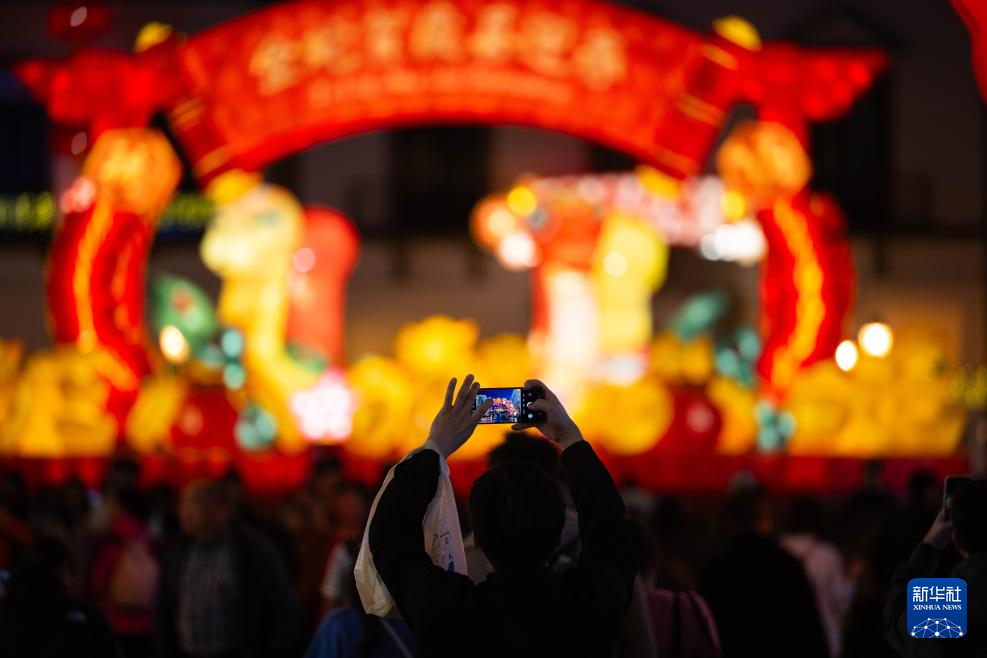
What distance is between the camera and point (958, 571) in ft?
13.2

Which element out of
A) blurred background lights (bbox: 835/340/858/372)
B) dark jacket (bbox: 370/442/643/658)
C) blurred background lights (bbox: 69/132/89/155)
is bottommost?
dark jacket (bbox: 370/442/643/658)

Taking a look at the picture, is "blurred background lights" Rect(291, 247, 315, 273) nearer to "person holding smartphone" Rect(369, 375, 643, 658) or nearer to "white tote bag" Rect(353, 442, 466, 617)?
"white tote bag" Rect(353, 442, 466, 617)

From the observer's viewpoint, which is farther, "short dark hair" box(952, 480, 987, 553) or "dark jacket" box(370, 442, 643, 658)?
"short dark hair" box(952, 480, 987, 553)

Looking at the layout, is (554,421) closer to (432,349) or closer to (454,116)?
(454,116)

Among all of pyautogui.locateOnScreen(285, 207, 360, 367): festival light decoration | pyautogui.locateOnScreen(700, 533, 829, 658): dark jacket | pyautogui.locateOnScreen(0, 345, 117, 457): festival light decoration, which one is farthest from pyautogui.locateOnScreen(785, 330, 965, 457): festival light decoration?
pyautogui.locateOnScreen(700, 533, 829, 658): dark jacket

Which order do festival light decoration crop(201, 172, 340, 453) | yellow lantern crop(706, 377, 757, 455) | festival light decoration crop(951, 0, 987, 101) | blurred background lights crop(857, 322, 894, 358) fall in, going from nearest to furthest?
1. festival light decoration crop(951, 0, 987, 101)
2. blurred background lights crop(857, 322, 894, 358)
3. yellow lantern crop(706, 377, 757, 455)
4. festival light decoration crop(201, 172, 340, 453)

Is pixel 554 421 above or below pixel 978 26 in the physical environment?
below

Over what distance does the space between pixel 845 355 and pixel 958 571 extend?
34.6 ft

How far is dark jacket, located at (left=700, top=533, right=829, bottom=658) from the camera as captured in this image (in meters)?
6.07

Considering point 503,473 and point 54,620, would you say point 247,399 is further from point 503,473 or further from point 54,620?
point 503,473

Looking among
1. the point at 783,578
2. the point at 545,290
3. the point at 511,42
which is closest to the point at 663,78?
the point at 511,42

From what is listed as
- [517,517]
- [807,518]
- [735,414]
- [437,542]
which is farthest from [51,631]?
[735,414]

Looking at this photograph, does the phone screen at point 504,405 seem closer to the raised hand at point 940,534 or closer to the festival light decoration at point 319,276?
the raised hand at point 940,534

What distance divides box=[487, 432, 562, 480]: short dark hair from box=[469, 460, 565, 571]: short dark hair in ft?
3.36
